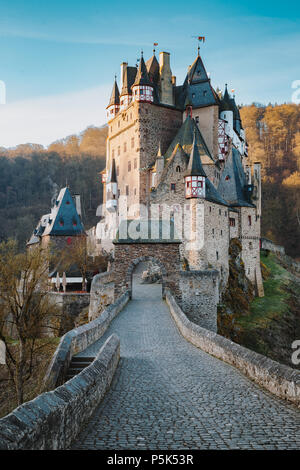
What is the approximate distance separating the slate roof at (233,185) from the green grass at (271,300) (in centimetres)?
794

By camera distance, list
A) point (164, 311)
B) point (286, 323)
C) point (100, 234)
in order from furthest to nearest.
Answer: point (100, 234) → point (286, 323) → point (164, 311)

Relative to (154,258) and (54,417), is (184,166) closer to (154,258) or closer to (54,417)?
(154,258)

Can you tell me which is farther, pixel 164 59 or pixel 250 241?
pixel 164 59

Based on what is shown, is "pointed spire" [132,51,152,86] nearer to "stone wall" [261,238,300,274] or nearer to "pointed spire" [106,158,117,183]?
"pointed spire" [106,158,117,183]

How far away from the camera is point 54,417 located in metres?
4.60

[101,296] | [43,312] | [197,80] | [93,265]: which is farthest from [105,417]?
[197,80]

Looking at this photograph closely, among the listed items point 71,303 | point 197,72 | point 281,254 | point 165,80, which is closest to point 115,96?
point 165,80

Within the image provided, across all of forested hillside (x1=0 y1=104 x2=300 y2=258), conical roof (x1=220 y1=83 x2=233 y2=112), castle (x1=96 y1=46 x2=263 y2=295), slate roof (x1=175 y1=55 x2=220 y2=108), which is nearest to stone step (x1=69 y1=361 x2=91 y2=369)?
castle (x1=96 y1=46 x2=263 y2=295)

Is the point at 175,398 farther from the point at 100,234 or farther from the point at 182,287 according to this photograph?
the point at 100,234

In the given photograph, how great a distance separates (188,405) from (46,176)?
80722 mm

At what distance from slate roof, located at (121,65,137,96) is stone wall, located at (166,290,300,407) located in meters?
39.7

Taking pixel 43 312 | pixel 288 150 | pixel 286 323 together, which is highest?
pixel 288 150
